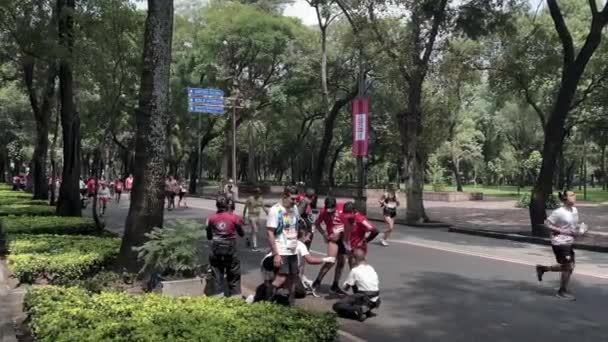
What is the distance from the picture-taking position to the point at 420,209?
75.8ft

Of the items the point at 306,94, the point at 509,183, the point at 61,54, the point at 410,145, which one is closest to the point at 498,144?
the point at 509,183

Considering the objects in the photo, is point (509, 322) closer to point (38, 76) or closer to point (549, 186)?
point (549, 186)

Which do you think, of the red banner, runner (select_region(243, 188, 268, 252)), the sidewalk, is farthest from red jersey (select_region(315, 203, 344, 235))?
the red banner

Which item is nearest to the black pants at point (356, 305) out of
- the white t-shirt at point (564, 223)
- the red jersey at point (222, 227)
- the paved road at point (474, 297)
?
the paved road at point (474, 297)

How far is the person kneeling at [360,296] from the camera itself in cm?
781

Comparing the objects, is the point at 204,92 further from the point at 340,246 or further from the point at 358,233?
the point at 358,233

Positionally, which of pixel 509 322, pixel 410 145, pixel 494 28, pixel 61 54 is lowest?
pixel 509 322

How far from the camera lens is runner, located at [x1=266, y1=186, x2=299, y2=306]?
772 cm

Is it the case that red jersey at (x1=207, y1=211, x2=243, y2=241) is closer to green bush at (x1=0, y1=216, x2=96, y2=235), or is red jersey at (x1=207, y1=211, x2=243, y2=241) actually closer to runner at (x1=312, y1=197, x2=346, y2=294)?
runner at (x1=312, y1=197, x2=346, y2=294)

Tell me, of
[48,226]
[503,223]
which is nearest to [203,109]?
[503,223]

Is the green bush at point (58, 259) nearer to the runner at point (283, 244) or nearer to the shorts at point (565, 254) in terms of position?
the runner at point (283, 244)

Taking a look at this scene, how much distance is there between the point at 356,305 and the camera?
784 centimetres

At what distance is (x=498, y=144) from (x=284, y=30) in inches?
1648

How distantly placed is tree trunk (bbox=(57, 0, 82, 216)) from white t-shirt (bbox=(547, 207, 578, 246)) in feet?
41.1
